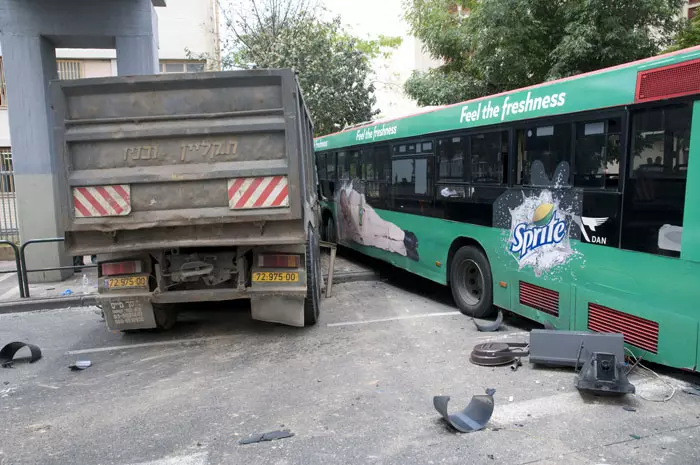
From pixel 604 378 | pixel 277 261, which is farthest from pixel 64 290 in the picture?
pixel 604 378

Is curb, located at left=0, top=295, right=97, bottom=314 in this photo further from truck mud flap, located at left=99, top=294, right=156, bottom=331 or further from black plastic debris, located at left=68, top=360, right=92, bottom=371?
black plastic debris, located at left=68, top=360, right=92, bottom=371

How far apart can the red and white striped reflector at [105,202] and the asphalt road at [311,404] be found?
1.62 metres

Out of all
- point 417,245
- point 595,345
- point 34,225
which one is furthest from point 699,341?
point 34,225

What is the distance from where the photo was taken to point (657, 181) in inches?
171

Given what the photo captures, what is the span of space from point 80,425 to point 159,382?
932 mm

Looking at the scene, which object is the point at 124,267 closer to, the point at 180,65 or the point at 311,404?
the point at 311,404

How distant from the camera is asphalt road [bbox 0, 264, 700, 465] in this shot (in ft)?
11.6

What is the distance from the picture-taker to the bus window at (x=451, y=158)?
6848 mm

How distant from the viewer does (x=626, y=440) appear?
11.8ft

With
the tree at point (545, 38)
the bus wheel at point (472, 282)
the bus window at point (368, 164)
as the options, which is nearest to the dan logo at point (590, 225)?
the bus wheel at point (472, 282)

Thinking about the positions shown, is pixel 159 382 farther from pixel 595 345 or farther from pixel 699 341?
pixel 699 341

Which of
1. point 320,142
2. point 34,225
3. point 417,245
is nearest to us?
point 417,245

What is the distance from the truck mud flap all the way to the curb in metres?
2.33

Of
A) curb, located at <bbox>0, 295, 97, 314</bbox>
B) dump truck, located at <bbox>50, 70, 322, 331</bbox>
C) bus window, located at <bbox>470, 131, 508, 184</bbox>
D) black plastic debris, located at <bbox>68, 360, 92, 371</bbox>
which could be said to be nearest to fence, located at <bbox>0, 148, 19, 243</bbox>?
curb, located at <bbox>0, 295, 97, 314</bbox>
